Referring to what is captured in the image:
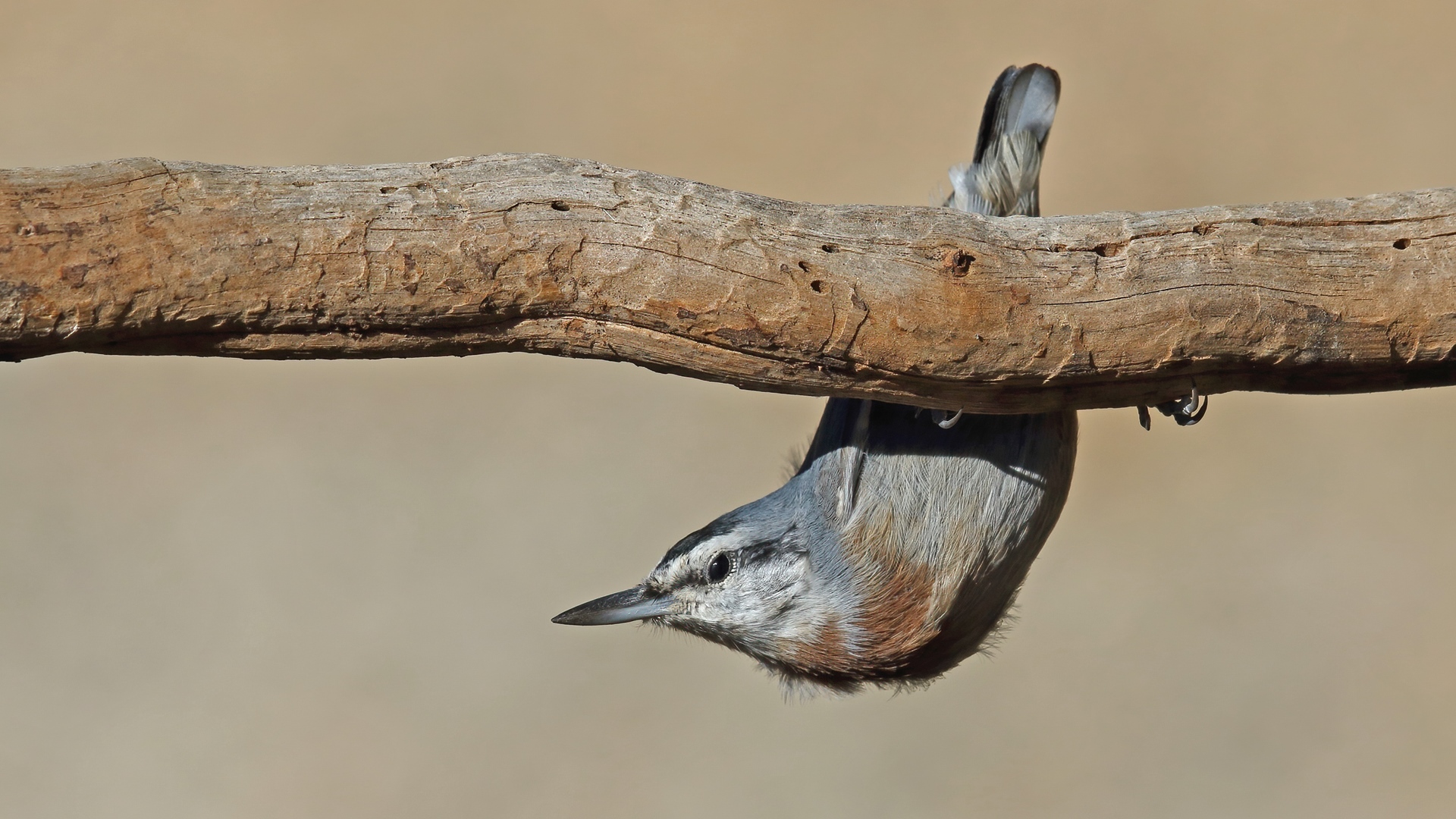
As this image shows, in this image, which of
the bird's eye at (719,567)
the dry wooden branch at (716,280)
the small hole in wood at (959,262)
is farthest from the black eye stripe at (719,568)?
the small hole in wood at (959,262)

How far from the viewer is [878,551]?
6.24 ft

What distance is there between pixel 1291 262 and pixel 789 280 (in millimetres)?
636

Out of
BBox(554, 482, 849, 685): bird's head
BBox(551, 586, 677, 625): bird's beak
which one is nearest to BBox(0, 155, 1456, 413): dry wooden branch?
BBox(554, 482, 849, 685): bird's head

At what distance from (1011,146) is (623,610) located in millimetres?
1158

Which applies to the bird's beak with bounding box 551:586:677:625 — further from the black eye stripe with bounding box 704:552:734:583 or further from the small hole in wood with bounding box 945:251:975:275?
the small hole in wood with bounding box 945:251:975:275

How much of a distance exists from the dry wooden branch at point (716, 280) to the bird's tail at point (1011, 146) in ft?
2.60

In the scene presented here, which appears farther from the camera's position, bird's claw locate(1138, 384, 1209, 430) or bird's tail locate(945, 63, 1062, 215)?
bird's tail locate(945, 63, 1062, 215)

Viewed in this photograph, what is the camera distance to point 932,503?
1.89 metres

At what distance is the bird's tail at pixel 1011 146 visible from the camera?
2.26m

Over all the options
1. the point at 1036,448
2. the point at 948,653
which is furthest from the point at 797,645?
the point at 1036,448

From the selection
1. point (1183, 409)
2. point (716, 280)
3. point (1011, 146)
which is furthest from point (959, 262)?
point (1011, 146)

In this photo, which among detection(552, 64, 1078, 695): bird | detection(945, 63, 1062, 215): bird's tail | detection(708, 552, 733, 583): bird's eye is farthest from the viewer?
detection(945, 63, 1062, 215): bird's tail

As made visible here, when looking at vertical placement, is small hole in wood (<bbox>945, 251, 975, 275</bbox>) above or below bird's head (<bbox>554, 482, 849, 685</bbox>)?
above

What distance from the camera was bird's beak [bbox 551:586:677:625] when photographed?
2080mm
